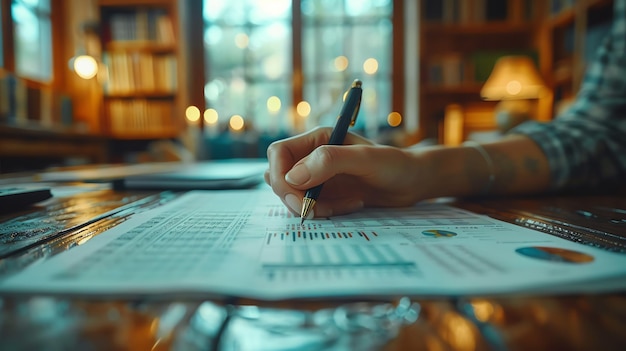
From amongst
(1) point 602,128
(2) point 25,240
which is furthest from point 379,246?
(1) point 602,128

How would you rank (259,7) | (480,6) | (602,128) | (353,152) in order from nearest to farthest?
(353,152) → (602,128) → (480,6) → (259,7)

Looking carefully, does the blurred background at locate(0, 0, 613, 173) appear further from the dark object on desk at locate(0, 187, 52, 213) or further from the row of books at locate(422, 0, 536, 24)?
the dark object on desk at locate(0, 187, 52, 213)

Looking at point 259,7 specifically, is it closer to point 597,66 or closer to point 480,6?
point 480,6

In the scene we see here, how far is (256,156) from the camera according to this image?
269cm

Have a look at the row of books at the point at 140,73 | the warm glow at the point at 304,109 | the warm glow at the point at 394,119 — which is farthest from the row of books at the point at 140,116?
the warm glow at the point at 394,119

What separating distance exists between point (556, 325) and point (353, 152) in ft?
0.94

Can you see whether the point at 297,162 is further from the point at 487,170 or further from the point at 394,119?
the point at 394,119

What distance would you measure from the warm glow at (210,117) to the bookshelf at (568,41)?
254 cm

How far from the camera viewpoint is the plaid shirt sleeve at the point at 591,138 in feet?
1.85

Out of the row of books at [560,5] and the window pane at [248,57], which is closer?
the row of books at [560,5]

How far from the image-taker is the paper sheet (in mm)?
184

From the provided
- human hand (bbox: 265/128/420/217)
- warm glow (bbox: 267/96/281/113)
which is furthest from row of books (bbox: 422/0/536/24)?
human hand (bbox: 265/128/420/217)

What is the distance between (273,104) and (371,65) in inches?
36.0

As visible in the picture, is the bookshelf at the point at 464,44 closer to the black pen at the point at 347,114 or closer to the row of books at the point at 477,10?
the row of books at the point at 477,10
